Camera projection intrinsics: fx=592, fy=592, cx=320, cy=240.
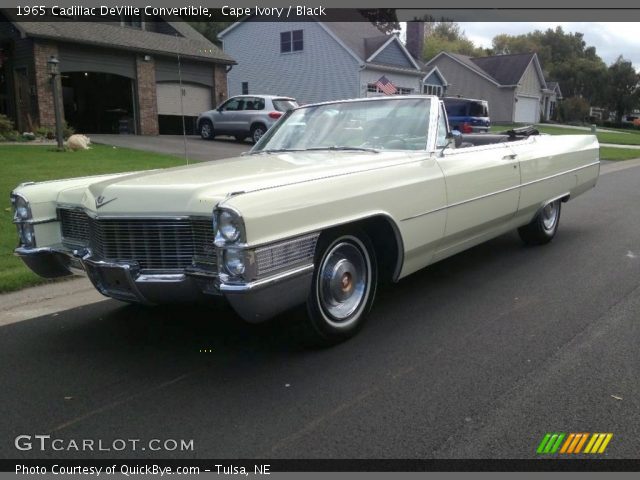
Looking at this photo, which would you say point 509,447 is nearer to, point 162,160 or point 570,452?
point 570,452

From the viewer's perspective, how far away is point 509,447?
2723 millimetres

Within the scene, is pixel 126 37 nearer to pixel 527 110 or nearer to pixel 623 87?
pixel 527 110

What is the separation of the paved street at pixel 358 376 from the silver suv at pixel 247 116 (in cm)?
1442

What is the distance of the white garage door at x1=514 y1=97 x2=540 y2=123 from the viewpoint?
164ft

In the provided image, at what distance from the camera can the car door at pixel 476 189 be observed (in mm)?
4570

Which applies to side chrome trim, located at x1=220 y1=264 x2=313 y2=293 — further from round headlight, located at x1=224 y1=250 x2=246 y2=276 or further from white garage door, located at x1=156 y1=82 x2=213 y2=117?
white garage door, located at x1=156 y1=82 x2=213 y2=117

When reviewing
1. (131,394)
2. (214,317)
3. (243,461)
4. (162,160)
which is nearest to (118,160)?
(162,160)

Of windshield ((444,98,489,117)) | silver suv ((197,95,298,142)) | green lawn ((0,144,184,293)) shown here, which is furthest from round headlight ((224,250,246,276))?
windshield ((444,98,489,117))

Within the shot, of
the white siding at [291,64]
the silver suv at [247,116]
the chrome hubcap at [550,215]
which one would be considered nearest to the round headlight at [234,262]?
the chrome hubcap at [550,215]

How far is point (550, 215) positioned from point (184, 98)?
19107 mm

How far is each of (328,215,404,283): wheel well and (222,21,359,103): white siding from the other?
25.4 m

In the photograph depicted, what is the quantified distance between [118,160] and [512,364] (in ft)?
37.2

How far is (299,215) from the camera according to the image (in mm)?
3297

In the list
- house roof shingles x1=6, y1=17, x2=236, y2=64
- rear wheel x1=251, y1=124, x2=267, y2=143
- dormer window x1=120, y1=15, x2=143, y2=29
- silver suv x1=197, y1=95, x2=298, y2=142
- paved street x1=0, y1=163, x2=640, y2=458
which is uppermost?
dormer window x1=120, y1=15, x2=143, y2=29
